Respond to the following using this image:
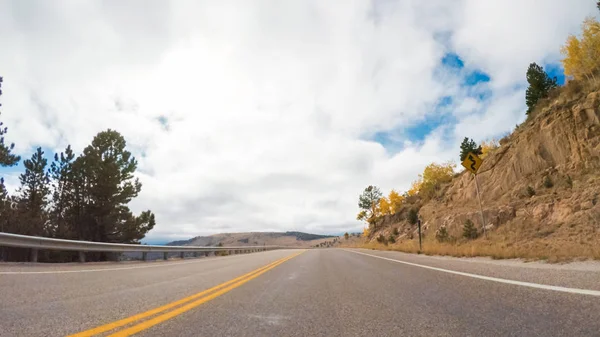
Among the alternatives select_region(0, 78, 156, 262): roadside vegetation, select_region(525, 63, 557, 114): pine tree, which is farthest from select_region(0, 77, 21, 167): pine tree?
select_region(525, 63, 557, 114): pine tree

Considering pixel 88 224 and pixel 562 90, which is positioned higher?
pixel 562 90

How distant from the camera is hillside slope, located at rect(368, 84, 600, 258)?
16516 mm

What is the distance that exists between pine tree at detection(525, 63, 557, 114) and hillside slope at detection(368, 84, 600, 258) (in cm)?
1429

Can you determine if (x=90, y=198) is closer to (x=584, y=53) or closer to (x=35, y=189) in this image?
(x=35, y=189)

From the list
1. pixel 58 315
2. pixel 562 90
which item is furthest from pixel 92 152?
pixel 562 90

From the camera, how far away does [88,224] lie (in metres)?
29.7

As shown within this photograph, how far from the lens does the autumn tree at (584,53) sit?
32000mm

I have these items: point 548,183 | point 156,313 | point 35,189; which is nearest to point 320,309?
point 156,313

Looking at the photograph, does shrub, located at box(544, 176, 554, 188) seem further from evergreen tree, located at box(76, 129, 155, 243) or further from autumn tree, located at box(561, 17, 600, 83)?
evergreen tree, located at box(76, 129, 155, 243)

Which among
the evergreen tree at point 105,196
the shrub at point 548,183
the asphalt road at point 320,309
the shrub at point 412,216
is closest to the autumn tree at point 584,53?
the shrub at point 548,183

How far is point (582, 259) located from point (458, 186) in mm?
31923

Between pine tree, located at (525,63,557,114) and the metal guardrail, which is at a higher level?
pine tree, located at (525,63,557,114)

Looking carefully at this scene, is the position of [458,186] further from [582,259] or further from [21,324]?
[21,324]

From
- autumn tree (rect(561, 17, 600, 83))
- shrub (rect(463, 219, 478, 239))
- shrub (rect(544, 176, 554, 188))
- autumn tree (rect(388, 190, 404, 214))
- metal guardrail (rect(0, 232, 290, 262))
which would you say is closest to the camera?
metal guardrail (rect(0, 232, 290, 262))
